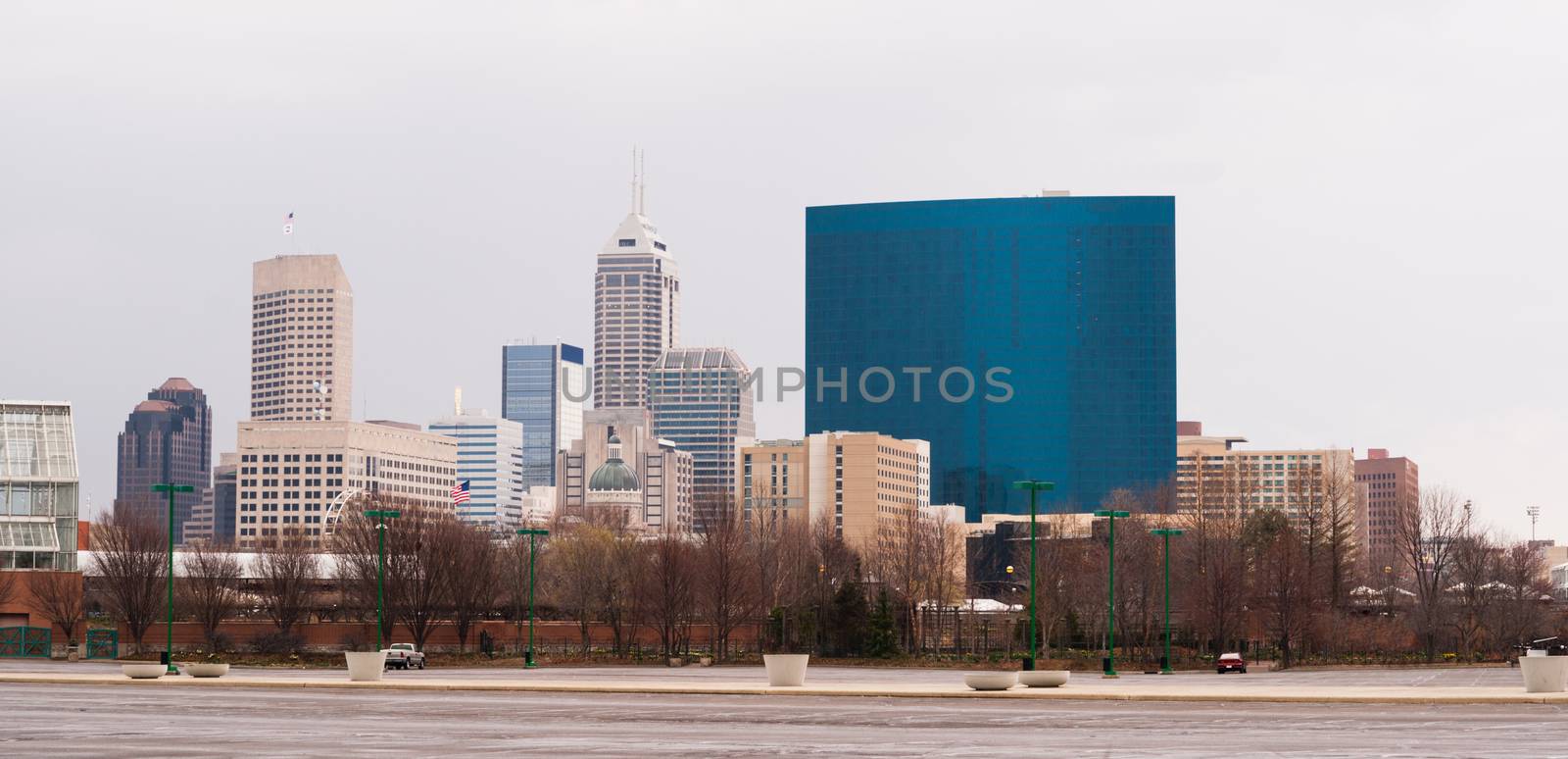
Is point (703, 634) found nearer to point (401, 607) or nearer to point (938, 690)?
point (401, 607)

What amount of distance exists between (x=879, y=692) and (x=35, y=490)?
241 feet

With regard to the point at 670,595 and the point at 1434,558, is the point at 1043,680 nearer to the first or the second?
the point at 670,595

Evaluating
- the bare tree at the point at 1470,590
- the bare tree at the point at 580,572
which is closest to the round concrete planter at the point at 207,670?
the bare tree at the point at 580,572

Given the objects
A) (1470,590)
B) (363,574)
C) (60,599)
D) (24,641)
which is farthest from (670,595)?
(1470,590)

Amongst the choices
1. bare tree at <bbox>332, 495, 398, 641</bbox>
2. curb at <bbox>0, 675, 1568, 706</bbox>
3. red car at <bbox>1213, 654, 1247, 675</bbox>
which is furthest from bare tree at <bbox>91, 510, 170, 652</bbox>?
red car at <bbox>1213, 654, 1247, 675</bbox>

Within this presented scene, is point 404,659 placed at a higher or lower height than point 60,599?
lower

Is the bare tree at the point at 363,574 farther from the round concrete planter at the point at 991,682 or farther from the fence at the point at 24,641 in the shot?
the round concrete planter at the point at 991,682

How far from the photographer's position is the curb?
178 ft

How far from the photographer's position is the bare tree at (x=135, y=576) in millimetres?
108000

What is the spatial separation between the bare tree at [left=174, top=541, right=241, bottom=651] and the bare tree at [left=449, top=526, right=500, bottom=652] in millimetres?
13382

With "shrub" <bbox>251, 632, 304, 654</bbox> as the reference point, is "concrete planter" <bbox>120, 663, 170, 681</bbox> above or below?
above

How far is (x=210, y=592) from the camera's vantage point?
110 meters

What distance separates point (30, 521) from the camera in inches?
4491

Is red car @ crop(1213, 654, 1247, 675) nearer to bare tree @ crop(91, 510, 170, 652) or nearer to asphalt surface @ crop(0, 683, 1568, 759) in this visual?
asphalt surface @ crop(0, 683, 1568, 759)
